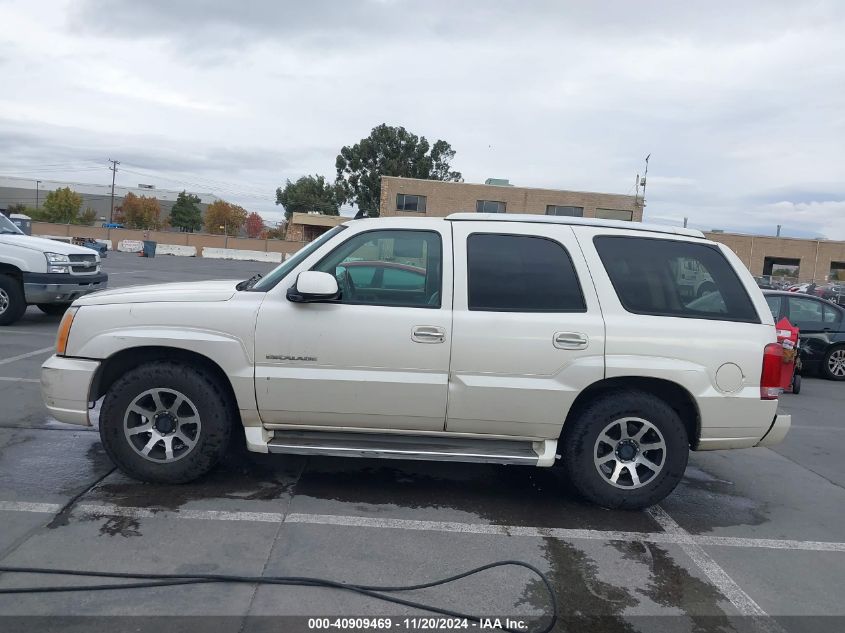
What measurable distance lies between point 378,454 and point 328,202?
242 ft

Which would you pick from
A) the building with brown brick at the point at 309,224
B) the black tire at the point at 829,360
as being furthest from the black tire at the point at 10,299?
the building with brown brick at the point at 309,224

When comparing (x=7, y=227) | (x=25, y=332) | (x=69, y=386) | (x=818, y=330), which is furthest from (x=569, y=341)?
(x=7, y=227)

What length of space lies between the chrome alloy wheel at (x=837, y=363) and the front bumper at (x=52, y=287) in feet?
40.7

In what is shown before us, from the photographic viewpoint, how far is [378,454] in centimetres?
443

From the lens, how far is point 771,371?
4.58m

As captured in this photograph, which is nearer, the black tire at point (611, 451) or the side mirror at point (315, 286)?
the side mirror at point (315, 286)

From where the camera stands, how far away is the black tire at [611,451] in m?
Answer: 4.57

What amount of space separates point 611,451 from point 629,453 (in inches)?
4.7

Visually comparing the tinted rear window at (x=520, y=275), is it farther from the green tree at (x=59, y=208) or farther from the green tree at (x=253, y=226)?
the green tree at (x=253, y=226)

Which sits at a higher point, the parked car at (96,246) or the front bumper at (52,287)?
the parked car at (96,246)

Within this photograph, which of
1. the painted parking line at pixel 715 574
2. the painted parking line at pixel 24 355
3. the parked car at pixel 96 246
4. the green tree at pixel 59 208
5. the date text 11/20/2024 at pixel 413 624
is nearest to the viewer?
the date text 11/20/2024 at pixel 413 624

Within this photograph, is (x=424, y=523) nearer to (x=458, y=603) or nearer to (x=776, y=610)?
(x=458, y=603)

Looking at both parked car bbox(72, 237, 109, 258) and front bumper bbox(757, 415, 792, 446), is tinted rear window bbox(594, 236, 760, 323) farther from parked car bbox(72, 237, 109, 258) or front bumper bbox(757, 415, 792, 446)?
parked car bbox(72, 237, 109, 258)

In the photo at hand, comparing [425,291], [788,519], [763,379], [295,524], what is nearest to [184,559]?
[295,524]
